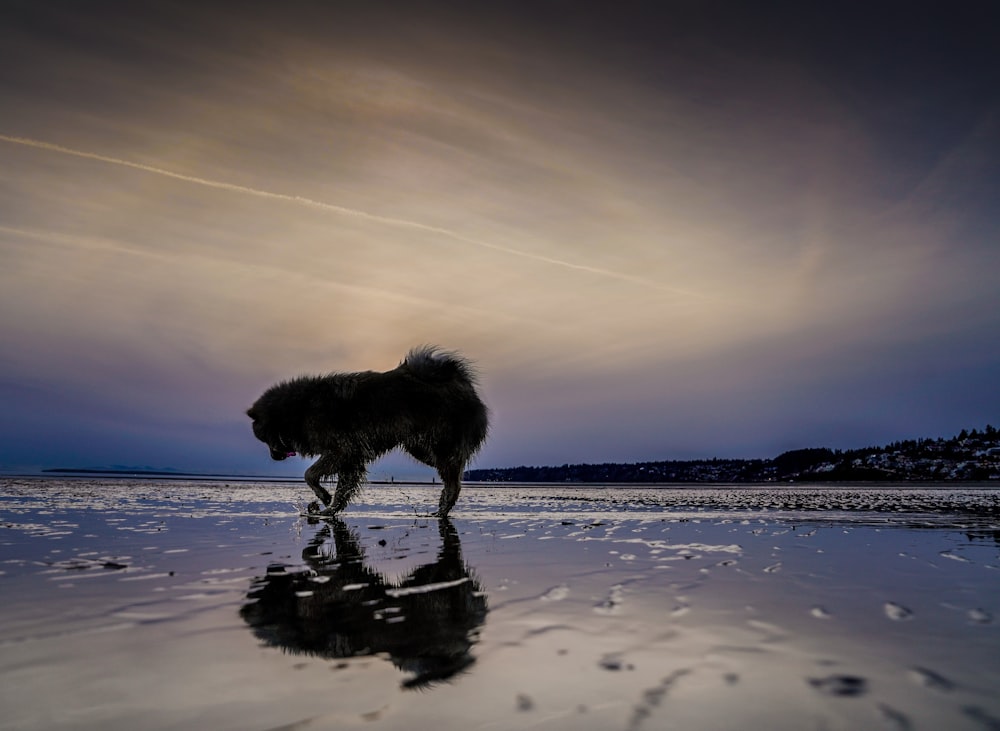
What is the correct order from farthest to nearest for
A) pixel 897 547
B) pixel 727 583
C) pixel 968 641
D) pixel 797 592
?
pixel 897 547 → pixel 727 583 → pixel 797 592 → pixel 968 641

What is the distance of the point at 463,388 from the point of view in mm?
13477

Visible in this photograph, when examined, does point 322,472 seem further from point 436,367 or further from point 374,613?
point 374,613

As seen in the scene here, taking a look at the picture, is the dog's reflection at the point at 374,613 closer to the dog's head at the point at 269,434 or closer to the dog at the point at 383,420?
the dog at the point at 383,420

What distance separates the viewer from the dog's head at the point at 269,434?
45.2 feet

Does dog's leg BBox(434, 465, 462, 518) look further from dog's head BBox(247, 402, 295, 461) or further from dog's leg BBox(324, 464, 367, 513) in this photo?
dog's head BBox(247, 402, 295, 461)

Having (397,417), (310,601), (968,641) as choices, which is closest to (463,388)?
(397,417)

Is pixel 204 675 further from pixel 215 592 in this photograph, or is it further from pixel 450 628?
pixel 215 592

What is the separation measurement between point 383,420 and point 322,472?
1.68m

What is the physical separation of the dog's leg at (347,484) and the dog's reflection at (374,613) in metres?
6.12

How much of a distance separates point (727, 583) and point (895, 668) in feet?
7.71

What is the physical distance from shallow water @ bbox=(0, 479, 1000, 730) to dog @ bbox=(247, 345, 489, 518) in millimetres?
5472

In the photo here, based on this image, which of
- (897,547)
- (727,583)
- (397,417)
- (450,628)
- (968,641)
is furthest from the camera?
(397,417)

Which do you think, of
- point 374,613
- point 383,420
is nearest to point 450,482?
point 383,420

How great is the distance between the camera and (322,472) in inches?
509
